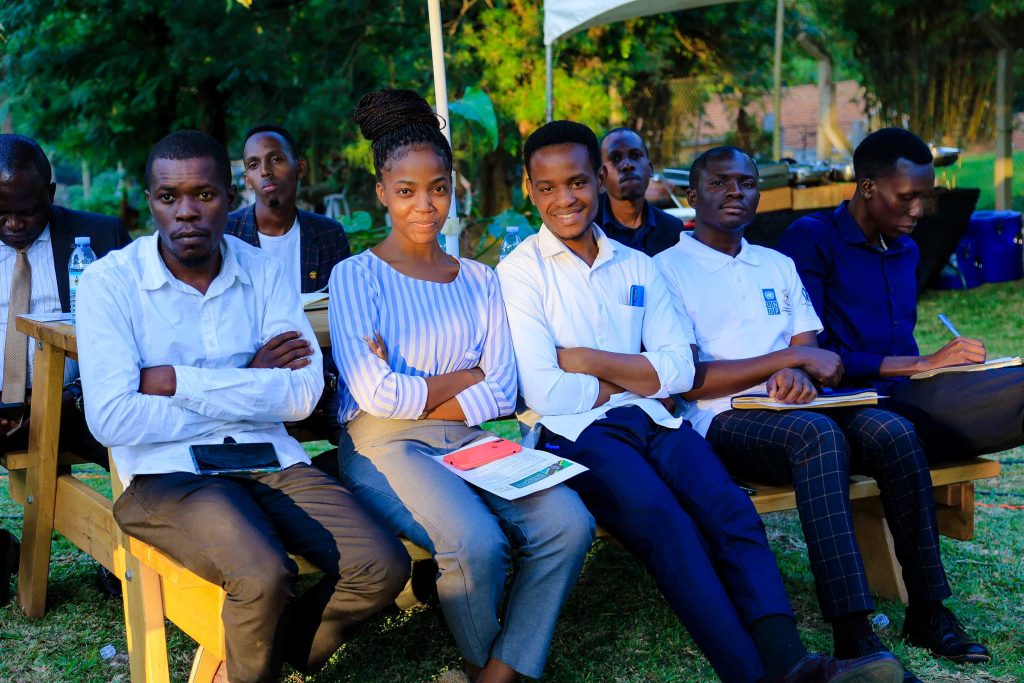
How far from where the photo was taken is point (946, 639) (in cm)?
355

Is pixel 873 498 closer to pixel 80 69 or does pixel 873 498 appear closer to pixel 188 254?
pixel 188 254

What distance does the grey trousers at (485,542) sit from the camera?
120 inches

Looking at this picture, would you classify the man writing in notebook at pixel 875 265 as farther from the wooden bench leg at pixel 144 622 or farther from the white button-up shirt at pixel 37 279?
the white button-up shirt at pixel 37 279

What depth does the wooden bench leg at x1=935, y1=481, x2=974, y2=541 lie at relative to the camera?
398 cm

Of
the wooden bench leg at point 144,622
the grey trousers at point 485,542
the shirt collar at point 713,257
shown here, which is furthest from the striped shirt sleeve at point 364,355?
the shirt collar at point 713,257

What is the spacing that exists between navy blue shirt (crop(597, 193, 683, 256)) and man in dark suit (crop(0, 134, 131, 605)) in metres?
2.17

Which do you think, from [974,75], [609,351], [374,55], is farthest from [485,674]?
[974,75]

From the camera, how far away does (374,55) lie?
15.0 meters

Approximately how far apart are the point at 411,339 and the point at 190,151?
870mm

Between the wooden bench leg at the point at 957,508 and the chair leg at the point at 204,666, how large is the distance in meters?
2.55

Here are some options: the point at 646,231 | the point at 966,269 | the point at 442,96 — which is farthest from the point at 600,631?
the point at 966,269

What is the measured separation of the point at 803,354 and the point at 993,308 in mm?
6945

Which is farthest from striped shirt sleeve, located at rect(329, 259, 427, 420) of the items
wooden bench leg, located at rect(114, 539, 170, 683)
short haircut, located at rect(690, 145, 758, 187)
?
short haircut, located at rect(690, 145, 758, 187)

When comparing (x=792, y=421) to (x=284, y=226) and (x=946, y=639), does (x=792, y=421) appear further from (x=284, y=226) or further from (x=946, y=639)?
(x=284, y=226)
